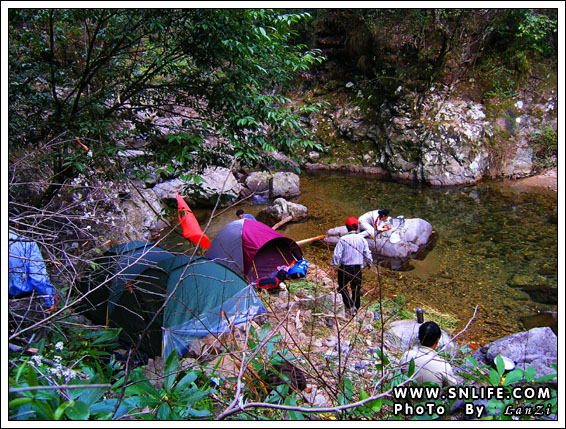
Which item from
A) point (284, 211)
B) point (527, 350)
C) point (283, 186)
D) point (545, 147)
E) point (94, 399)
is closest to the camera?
point (94, 399)

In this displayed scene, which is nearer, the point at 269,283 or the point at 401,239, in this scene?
the point at 269,283

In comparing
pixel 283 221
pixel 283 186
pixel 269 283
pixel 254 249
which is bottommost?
pixel 269 283

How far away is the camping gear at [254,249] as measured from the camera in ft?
19.4

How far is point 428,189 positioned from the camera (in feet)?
35.2

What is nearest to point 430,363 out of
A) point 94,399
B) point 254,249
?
point 94,399

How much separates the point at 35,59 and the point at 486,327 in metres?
6.07

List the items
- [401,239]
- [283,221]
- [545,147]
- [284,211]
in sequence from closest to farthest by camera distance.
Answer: [401,239], [283,221], [284,211], [545,147]

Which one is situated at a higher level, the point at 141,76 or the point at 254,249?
the point at 141,76

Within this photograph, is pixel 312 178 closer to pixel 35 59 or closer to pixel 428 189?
pixel 428 189

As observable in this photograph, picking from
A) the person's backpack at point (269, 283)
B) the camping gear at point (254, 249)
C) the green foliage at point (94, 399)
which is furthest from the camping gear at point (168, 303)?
the green foliage at point (94, 399)

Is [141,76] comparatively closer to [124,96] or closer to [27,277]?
[124,96]

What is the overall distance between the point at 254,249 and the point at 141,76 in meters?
3.07

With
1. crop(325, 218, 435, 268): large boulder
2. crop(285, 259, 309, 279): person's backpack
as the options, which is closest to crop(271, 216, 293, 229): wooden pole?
crop(325, 218, 435, 268): large boulder

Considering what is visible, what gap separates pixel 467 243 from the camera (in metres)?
7.14
